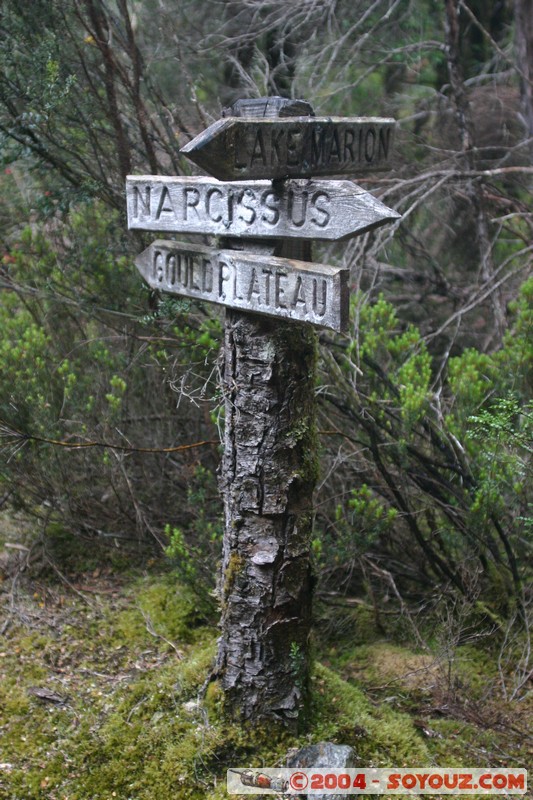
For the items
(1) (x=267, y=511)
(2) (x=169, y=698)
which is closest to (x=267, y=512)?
(1) (x=267, y=511)

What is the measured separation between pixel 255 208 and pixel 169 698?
7.83 feet

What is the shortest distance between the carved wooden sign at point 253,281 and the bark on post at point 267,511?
115mm

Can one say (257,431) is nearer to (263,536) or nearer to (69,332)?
(263,536)

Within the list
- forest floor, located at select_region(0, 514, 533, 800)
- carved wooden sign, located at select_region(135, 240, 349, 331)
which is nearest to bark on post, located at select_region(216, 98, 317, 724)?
carved wooden sign, located at select_region(135, 240, 349, 331)

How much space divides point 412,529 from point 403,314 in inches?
136

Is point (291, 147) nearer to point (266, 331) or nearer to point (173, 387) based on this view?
point (266, 331)

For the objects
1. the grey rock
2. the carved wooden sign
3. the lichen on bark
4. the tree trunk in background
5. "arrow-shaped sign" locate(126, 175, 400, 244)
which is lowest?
the grey rock

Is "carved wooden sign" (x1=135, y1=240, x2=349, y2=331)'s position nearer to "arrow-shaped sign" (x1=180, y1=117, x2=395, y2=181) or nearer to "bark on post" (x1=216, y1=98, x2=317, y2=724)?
"bark on post" (x1=216, y1=98, x2=317, y2=724)

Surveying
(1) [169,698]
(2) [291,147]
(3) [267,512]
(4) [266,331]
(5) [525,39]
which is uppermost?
(5) [525,39]

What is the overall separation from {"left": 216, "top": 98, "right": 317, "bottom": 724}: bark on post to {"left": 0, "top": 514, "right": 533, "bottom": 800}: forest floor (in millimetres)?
222

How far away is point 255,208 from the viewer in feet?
10.2

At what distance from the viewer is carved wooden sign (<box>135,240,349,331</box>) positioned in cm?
278

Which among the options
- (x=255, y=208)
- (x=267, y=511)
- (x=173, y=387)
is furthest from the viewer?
(x=173, y=387)

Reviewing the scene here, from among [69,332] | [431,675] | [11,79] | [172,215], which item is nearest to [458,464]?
[431,675]
